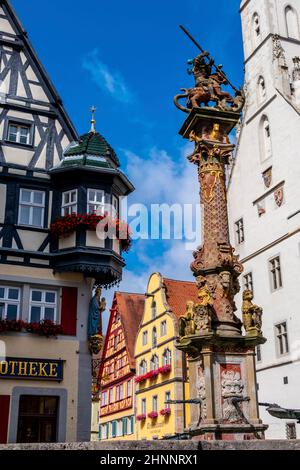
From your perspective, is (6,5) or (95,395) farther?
(6,5)

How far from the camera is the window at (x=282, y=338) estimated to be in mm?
21766

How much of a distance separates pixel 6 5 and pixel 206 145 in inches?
442

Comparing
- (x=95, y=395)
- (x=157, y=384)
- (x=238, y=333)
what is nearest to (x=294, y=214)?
(x=95, y=395)

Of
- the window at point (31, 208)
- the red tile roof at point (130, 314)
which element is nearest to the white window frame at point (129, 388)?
the red tile roof at point (130, 314)

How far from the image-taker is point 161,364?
32.6 meters

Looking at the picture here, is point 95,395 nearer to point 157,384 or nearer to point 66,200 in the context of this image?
point 66,200

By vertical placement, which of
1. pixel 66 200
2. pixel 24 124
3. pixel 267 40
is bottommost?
pixel 66 200

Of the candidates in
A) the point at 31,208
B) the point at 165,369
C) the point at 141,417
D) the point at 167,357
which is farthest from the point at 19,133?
the point at 141,417

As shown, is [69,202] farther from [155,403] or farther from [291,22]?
[155,403]

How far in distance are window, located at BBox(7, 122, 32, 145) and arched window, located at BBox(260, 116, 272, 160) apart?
37.5 feet

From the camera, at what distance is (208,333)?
9914 mm

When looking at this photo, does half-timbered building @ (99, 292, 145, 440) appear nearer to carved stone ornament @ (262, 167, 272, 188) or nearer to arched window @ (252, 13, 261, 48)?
carved stone ornament @ (262, 167, 272, 188)

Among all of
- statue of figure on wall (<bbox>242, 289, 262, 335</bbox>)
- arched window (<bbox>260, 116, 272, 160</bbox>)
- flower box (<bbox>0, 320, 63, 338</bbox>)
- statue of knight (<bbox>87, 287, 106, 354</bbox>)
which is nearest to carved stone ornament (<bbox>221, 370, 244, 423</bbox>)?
statue of figure on wall (<bbox>242, 289, 262, 335</bbox>)

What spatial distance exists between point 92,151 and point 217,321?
9869mm
